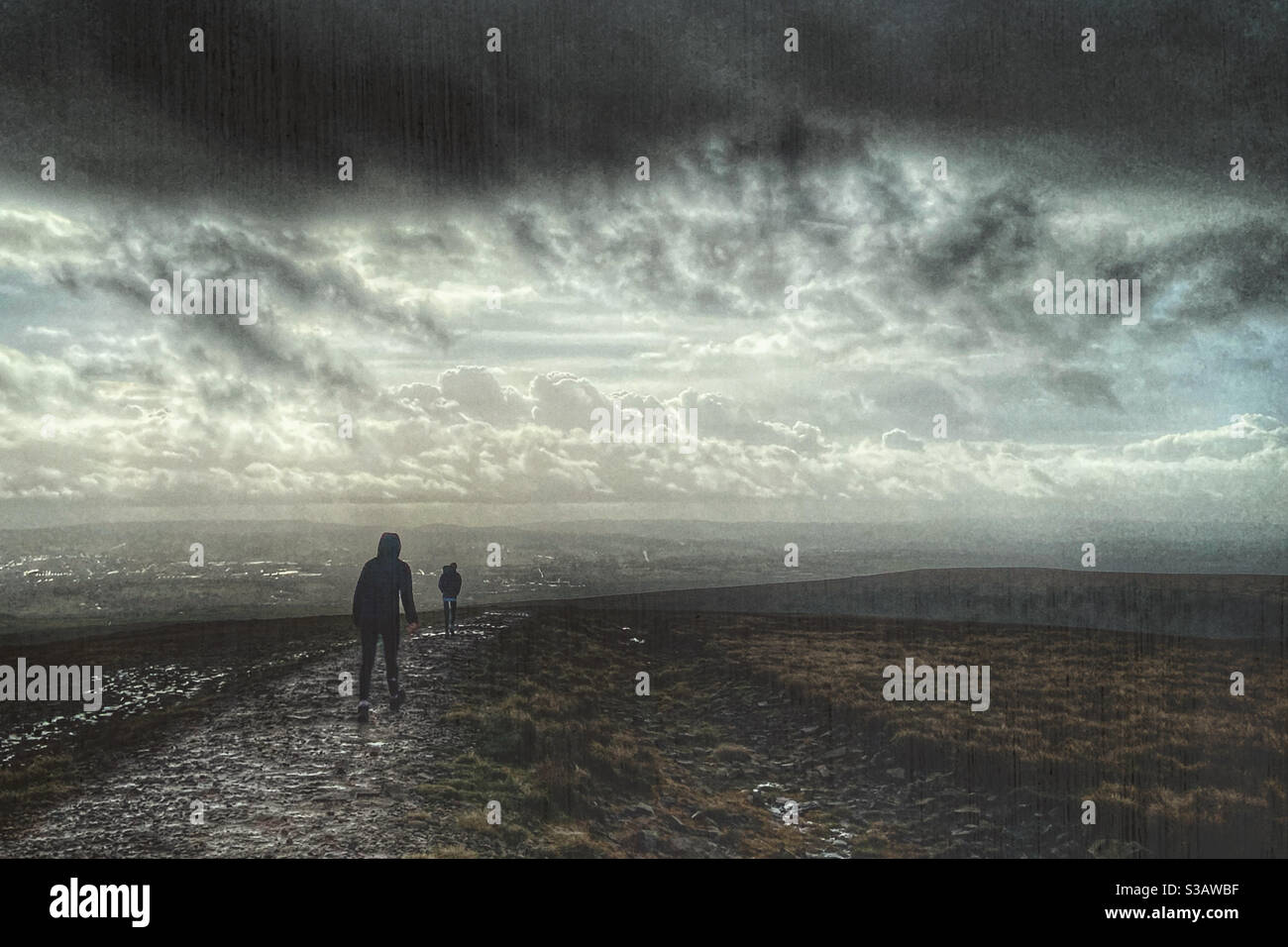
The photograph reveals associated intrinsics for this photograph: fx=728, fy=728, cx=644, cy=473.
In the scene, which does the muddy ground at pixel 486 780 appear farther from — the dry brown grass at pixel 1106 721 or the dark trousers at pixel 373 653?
the dry brown grass at pixel 1106 721

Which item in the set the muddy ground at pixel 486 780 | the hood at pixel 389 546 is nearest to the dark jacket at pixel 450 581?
the muddy ground at pixel 486 780

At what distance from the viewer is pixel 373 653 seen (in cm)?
1430

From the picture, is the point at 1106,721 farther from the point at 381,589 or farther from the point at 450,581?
the point at 450,581

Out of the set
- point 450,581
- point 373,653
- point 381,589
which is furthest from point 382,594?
point 450,581

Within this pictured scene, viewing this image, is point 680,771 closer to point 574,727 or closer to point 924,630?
point 574,727

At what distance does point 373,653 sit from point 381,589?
4.93 ft

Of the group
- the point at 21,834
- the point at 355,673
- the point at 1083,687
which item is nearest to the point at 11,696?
the point at 355,673

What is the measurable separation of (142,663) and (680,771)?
59.9ft

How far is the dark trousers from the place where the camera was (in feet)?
45.9

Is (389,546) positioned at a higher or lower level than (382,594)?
higher

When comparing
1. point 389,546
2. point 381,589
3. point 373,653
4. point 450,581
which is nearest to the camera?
point 381,589

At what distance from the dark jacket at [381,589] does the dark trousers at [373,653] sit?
0.55ft

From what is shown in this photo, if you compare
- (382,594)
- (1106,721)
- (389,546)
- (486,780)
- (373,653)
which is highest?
(389,546)

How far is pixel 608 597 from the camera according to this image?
5134cm
